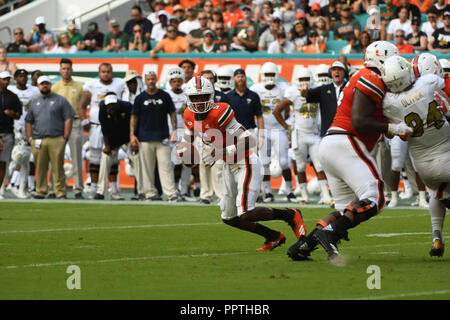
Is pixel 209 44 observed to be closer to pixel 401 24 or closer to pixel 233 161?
pixel 401 24

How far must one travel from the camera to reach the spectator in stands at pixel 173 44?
713 inches

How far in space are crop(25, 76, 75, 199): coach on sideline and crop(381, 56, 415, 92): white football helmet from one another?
8.85 m

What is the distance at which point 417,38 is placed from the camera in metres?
16.5

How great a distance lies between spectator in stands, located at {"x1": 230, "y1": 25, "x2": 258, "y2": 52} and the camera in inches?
703

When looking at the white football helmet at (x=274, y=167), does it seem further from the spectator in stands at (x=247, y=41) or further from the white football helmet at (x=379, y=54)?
the white football helmet at (x=379, y=54)

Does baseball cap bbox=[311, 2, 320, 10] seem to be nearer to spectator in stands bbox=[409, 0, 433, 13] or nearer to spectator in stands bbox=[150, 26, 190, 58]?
spectator in stands bbox=[409, 0, 433, 13]

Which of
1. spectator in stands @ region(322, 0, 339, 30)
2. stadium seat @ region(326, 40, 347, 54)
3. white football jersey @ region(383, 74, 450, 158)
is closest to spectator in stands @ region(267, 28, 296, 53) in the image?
stadium seat @ region(326, 40, 347, 54)

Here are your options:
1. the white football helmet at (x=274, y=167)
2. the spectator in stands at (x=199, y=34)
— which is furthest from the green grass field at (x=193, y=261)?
the spectator in stands at (x=199, y=34)

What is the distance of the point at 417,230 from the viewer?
33.3ft

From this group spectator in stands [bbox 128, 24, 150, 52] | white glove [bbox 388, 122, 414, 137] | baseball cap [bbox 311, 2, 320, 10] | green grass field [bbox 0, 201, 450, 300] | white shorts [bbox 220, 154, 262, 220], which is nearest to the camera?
green grass field [bbox 0, 201, 450, 300]

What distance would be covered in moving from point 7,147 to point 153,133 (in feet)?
7.82

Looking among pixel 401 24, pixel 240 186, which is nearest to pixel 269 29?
pixel 401 24

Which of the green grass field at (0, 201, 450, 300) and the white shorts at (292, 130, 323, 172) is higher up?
the white shorts at (292, 130, 323, 172)
